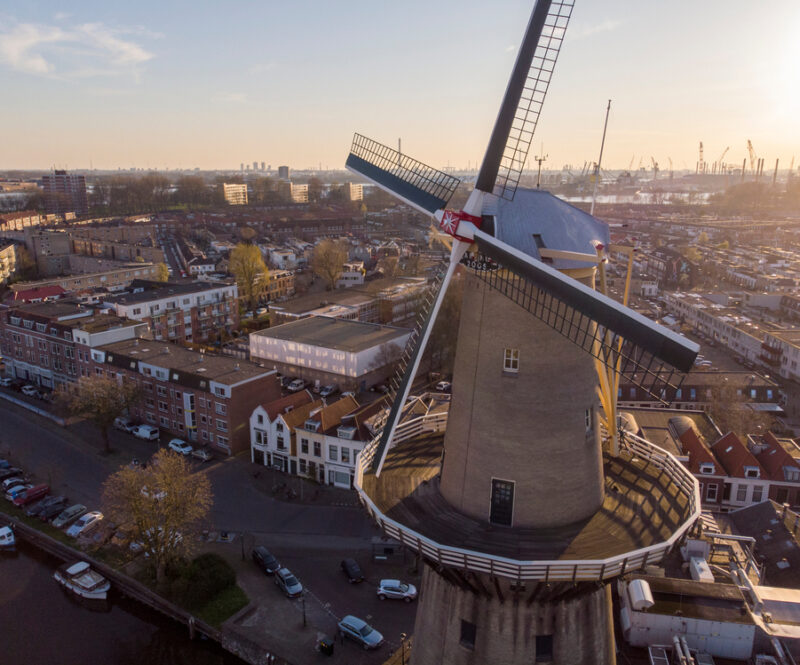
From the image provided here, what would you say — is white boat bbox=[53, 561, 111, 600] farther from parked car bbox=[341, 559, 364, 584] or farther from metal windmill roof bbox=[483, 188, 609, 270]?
metal windmill roof bbox=[483, 188, 609, 270]

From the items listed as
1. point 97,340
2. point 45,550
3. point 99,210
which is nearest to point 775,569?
point 45,550

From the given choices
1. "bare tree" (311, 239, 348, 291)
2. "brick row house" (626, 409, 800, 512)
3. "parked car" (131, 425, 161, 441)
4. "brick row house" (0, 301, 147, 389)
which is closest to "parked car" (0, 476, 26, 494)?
"parked car" (131, 425, 161, 441)

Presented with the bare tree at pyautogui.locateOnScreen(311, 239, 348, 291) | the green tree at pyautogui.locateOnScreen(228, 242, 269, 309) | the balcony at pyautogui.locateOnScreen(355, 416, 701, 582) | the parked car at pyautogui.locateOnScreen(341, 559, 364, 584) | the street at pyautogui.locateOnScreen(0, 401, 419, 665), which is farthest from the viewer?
the bare tree at pyautogui.locateOnScreen(311, 239, 348, 291)

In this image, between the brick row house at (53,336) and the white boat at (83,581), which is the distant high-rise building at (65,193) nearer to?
the brick row house at (53,336)

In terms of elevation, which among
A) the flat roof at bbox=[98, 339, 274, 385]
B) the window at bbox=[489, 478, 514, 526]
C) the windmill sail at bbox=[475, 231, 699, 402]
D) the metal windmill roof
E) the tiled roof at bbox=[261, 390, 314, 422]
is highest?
the metal windmill roof

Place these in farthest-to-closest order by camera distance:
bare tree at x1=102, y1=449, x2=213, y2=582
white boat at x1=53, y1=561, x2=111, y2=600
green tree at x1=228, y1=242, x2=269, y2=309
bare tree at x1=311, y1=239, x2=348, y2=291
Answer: bare tree at x1=311, y1=239, x2=348, y2=291
green tree at x1=228, y1=242, x2=269, y2=309
white boat at x1=53, y1=561, x2=111, y2=600
bare tree at x1=102, y1=449, x2=213, y2=582

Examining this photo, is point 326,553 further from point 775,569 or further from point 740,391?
point 740,391
